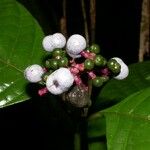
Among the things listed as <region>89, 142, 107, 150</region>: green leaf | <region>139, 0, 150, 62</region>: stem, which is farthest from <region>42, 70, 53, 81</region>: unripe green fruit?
<region>139, 0, 150, 62</region>: stem

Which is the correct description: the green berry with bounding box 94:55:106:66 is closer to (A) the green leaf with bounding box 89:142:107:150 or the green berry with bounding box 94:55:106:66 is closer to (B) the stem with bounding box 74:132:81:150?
(B) the stem with bounding box 74:132:81:150

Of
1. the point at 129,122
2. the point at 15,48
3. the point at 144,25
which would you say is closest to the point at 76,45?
the point at 129,122

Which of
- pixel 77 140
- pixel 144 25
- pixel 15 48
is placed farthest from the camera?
pixel 144 25

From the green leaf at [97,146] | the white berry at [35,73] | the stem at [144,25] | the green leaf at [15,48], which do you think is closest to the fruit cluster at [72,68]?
the white berry at [35,73]

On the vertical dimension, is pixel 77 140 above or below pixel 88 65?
below

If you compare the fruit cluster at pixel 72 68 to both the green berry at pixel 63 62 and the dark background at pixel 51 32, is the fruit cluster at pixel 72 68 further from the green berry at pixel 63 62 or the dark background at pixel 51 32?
the dark background at pixel 51 32

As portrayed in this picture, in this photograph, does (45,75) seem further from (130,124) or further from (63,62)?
(130,124)
